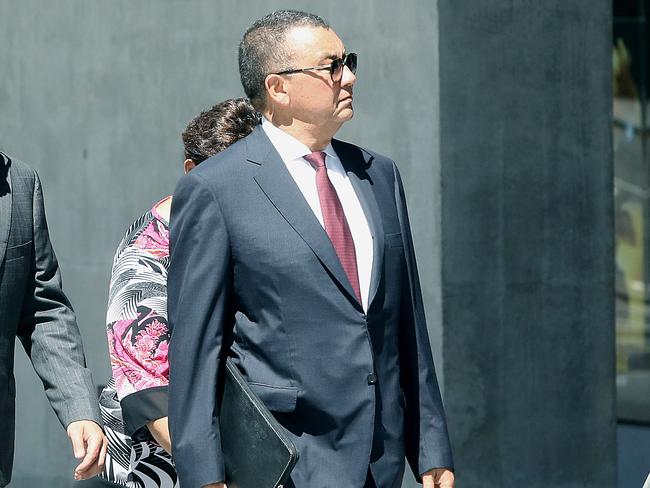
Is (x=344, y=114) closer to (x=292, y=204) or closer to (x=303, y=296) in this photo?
(x=292, y=204)

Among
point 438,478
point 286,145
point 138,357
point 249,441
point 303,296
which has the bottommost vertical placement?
point 438,478

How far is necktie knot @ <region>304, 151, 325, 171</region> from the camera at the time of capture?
3279mm

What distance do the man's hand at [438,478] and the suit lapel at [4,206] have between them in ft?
3.86

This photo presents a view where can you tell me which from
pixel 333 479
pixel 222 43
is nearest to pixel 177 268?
pixel 333 479

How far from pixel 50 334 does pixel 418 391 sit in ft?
3.17

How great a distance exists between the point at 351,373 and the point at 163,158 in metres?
3.38

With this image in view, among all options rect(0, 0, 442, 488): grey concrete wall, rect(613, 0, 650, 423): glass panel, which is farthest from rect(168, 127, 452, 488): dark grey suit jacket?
rect(613, 0, 650, 423): glass panel

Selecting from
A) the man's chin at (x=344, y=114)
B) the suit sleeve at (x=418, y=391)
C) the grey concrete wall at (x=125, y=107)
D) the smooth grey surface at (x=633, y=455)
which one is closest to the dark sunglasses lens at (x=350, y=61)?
the man's chin at (x=344, y=114)

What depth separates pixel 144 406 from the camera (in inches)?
133

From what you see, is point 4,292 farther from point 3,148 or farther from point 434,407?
point 3,148

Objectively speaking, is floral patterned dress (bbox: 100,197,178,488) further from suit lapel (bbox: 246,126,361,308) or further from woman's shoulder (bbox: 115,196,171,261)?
suit lapel (bbox: 246,126,361,308)

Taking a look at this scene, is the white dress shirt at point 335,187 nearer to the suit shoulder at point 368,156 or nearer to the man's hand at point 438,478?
the suit shoulder at point 368,156

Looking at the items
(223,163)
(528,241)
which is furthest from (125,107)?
(223,163)

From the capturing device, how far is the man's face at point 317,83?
3242 millimetres
